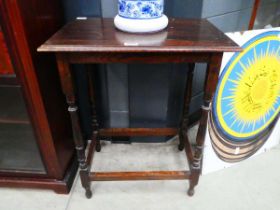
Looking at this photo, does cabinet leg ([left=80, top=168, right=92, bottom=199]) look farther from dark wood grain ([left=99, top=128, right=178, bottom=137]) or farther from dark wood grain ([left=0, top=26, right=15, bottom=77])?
dark wood grain ([left=0, top=26, right=15, bottom=77])

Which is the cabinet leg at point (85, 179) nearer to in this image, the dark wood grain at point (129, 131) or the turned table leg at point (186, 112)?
the dark wood grain at point (129, 131)

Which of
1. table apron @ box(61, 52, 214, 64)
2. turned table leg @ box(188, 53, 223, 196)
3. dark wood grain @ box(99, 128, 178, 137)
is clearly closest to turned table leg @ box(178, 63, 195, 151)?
dark wood grain @ box(99, 128, 178, 137)

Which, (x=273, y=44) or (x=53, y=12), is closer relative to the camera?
(x=53, y=12)

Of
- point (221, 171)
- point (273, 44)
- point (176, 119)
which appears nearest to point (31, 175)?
point (176, 119)

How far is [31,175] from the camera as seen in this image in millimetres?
1135

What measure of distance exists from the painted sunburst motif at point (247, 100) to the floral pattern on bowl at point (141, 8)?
1.38ft

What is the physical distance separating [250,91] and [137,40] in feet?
2.28

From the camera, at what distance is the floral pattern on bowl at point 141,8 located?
33.2 inches

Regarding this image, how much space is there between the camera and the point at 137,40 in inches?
31.9

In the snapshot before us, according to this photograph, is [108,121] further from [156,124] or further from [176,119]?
[176,119]

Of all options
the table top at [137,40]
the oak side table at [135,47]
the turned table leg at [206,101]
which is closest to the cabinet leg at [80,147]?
the oak side table at [135,47]

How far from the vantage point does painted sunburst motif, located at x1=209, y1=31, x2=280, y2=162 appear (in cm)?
111

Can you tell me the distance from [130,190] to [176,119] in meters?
0.50

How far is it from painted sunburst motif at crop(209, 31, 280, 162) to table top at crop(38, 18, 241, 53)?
0.27 metres
